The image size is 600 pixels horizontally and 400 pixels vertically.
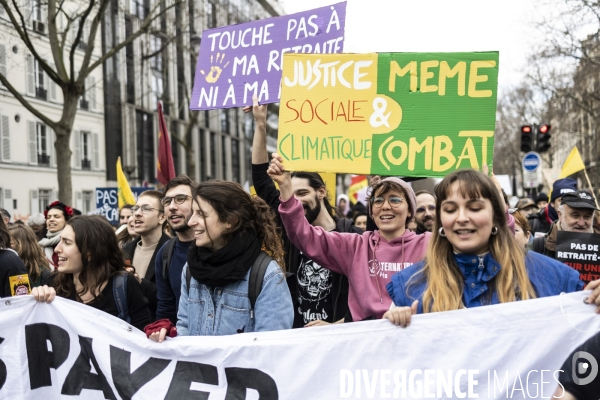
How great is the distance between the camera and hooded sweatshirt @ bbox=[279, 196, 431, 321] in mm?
3674

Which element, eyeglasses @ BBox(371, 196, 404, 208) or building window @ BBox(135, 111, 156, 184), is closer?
eyeglasses @ BBox(371, 196, 404, 208)

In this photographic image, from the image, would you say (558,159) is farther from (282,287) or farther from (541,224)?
(282,287)

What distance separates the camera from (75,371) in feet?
11.5

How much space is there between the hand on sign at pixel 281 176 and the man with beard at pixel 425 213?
227cm

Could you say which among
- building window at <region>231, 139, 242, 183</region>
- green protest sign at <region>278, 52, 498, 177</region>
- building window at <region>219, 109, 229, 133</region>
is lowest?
building window at <region>231, 139, 242, 183</region>

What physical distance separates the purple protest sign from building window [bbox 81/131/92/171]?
29.2m

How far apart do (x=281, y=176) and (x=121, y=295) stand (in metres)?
1.15

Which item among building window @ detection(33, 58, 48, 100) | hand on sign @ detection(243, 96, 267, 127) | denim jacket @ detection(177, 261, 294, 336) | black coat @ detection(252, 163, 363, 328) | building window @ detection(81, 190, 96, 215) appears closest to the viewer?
denim jacket @ detection(177, 261, 294, 336)

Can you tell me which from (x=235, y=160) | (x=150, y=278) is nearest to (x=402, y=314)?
(x=150, y=278)

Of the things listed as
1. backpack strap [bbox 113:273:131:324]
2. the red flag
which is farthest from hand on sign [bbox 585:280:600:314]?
the red flag

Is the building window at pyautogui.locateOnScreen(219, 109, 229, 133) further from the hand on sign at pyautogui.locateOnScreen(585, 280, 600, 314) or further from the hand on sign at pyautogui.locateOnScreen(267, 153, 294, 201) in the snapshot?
the hand on sign at pyautogui.locateOnScreen(585, 280, 600, 314)

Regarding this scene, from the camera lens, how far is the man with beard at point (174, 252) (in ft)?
14.1

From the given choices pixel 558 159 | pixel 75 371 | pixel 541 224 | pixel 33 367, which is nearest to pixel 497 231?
pixel 75 371

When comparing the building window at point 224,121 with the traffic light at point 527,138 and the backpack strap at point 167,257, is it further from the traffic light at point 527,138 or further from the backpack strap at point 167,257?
the backpack strap at point 167,257
